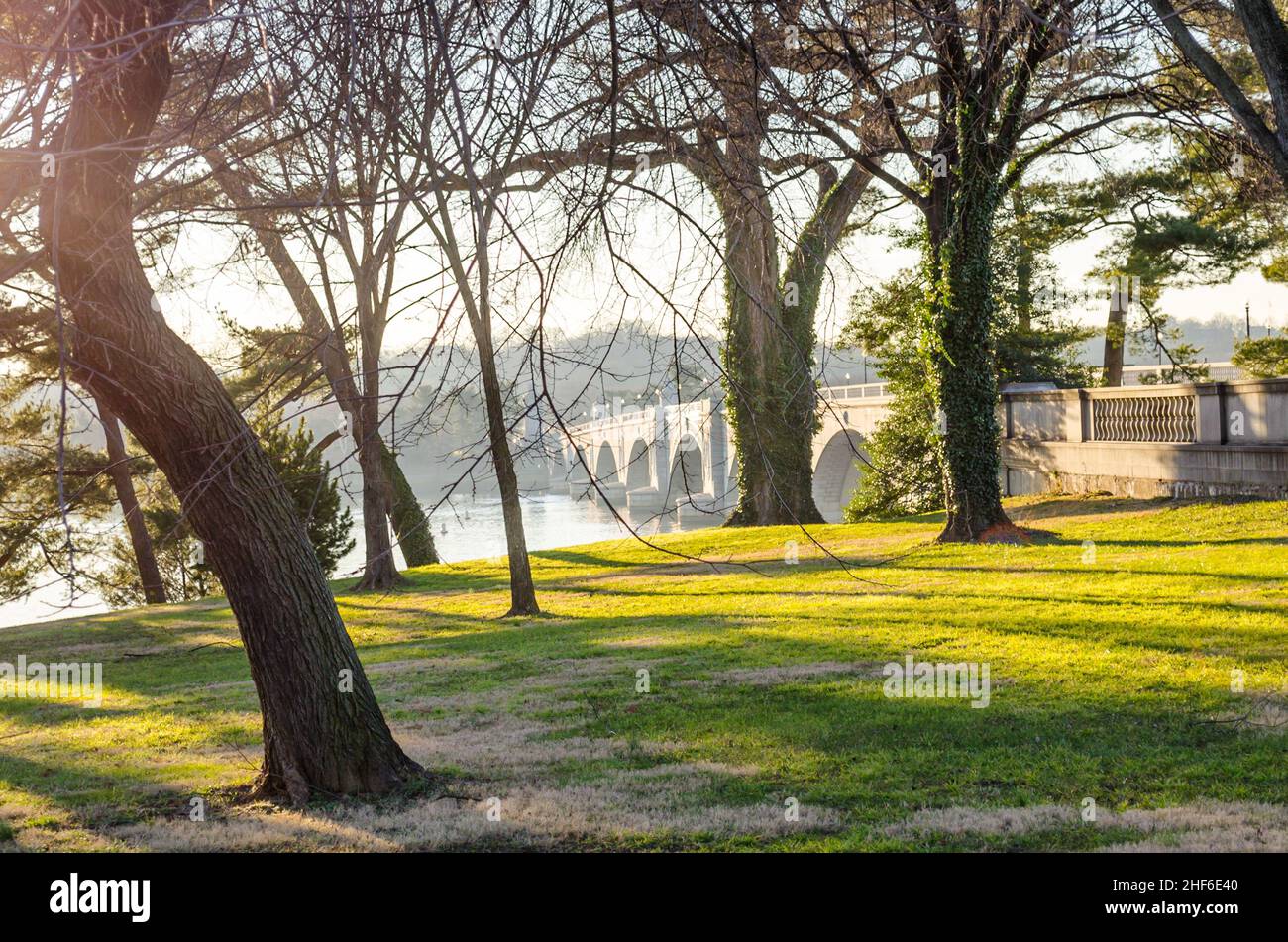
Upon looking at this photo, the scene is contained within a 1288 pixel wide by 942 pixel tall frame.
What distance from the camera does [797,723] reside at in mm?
Result: 8086

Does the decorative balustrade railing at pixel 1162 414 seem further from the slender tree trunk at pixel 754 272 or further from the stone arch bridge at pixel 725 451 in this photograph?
the slender tree trunk at pixel 754 272

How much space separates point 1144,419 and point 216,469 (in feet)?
62.6

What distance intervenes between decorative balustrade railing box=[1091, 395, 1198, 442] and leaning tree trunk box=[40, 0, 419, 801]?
1688 centimetres

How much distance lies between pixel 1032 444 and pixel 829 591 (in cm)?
1145

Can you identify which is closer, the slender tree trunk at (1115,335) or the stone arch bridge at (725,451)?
the stone arch bridge at (725,451)

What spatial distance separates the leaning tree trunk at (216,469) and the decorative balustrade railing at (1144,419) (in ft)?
55.4

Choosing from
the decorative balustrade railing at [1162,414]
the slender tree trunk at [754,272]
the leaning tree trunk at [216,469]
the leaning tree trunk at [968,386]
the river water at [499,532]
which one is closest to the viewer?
the slender tree trunk at [754,272]

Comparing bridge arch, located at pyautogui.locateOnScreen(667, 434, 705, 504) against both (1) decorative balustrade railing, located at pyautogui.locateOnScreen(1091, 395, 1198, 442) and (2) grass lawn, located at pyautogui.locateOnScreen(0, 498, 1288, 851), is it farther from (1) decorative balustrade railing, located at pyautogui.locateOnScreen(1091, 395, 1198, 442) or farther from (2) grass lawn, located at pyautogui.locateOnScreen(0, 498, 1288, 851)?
(1) decorative balustrade railing, located at pyautogui.locateOnScreen(1091, 395, 1198, 442)

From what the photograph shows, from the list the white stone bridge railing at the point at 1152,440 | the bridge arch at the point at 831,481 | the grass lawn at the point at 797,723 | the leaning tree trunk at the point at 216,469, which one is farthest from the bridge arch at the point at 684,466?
the bridge arch at the point at 831,481

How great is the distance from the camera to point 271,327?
26.8m

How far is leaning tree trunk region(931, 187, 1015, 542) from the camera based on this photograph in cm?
1744

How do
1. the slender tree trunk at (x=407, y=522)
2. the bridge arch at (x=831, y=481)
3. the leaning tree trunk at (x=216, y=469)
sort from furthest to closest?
the bridge arch at (x=831, y=481) < the slender tree trunk at (x=407, y=522) < the leaning tree trunk at (x=216, y=469)

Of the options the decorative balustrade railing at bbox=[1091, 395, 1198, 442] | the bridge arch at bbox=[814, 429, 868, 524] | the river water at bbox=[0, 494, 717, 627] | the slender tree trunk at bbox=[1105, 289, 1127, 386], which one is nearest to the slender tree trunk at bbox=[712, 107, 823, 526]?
the decorative balustrade railing at bbox=[1091, 395, 1198, 442]

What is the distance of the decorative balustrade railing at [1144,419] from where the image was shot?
19.2 metres
